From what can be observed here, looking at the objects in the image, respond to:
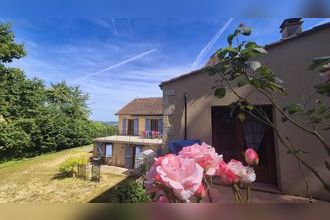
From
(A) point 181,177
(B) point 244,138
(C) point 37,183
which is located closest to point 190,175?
(A) point 181,177

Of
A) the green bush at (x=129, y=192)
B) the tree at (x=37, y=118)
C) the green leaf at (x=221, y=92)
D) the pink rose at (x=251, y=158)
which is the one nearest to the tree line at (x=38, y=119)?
the tree at (x=37, y=118)

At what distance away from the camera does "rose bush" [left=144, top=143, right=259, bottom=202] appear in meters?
0.31

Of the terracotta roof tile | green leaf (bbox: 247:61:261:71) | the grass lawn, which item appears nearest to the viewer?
green leaf (bbox: 247:61:261:71)

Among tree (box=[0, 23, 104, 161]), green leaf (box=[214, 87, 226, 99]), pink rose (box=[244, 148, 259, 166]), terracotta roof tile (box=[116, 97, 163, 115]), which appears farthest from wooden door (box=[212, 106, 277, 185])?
pink rose (box=[244, 148, 259, 166])

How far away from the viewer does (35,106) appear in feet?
8.30

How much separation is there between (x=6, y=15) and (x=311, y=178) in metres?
3.17

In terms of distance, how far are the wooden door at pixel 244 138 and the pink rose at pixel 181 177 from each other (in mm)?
2978

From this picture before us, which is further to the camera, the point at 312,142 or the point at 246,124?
the point at 246,124

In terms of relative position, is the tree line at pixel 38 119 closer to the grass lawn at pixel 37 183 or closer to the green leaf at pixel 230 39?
the grass lawn at pixel 37 183

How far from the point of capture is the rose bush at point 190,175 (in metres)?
0.31

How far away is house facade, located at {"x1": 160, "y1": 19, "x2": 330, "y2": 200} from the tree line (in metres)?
1.43

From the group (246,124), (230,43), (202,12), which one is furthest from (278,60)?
(202,12)

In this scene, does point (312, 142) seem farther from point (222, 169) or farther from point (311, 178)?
point (222, 169)

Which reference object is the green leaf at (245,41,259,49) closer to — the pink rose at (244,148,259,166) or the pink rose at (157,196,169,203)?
the pink rose at (244,148,259,166)
